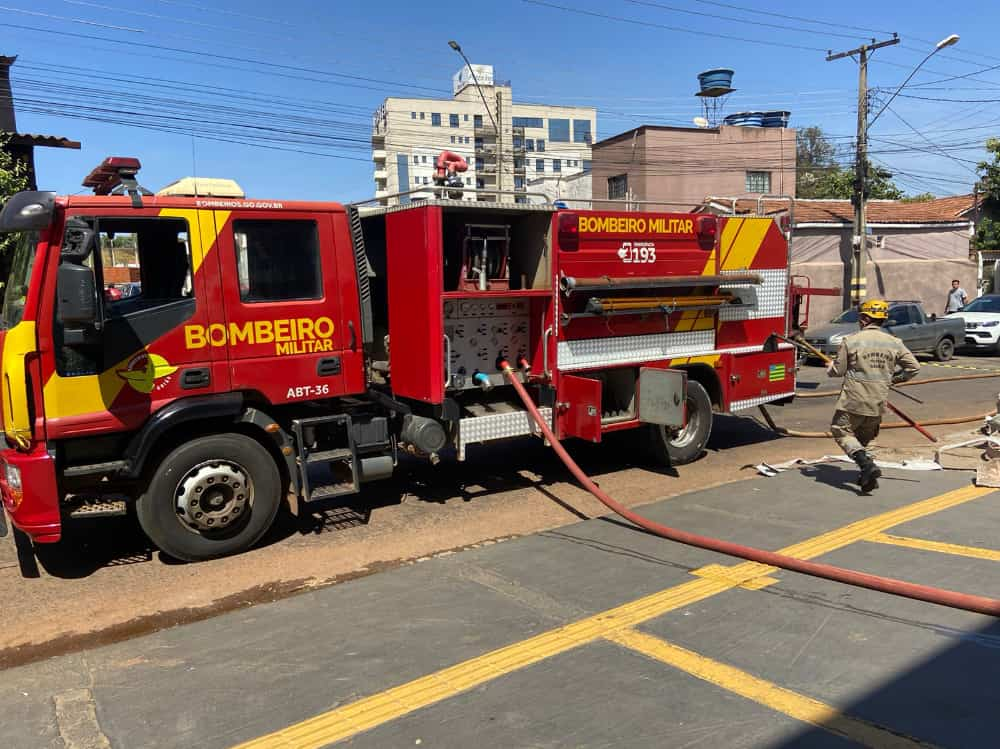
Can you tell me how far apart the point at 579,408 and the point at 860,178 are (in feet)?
63.0

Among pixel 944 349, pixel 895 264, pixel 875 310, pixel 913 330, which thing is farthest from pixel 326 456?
pixel 895 264

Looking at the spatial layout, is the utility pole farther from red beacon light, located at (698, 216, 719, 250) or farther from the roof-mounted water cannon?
the roof-mounted water cannon

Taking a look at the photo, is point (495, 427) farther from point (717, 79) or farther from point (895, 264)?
point (717, 79)

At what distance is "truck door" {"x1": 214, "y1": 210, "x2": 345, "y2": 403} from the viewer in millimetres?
5816

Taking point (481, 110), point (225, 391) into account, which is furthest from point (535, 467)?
point (481, 110)

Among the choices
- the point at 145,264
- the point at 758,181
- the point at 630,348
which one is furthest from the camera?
the point at 758,181

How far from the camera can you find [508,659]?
3.98m

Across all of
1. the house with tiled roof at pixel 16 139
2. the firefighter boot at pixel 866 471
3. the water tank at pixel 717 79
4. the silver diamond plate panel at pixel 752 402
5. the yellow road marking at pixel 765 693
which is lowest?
the yellow road marking at pixel 765 693

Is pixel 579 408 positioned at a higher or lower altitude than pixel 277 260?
lower

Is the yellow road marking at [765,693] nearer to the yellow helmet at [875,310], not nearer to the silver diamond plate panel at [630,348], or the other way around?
the silver diamond plate panel at [630,348]

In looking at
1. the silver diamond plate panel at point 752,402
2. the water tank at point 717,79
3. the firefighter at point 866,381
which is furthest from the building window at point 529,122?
the firefighter at point 866,381

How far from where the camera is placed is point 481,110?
88375mm

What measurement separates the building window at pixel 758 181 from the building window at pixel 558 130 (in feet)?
228

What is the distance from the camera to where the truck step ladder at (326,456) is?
6.09 metres
